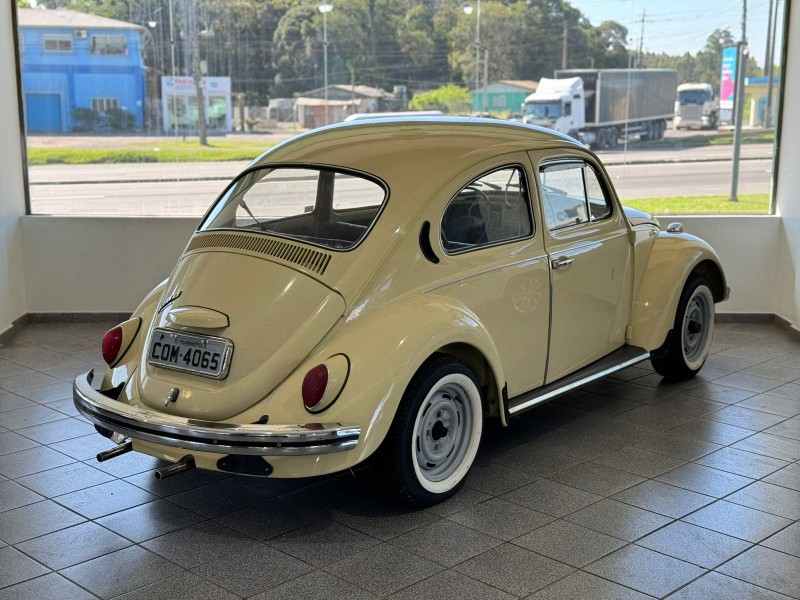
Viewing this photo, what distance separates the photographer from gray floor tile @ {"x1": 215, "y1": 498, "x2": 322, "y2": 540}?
410 centimetres

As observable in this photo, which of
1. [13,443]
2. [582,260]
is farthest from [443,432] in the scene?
[13,443]

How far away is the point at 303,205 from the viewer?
4906 millimetres

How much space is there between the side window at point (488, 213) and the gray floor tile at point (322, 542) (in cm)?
145

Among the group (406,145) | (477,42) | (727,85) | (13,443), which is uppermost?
(477,42)

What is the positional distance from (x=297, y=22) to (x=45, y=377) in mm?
3976

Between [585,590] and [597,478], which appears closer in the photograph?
[585,590]

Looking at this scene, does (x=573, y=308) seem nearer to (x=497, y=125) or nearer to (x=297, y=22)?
(x=497, y=125)

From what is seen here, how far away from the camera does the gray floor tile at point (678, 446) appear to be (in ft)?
16.5

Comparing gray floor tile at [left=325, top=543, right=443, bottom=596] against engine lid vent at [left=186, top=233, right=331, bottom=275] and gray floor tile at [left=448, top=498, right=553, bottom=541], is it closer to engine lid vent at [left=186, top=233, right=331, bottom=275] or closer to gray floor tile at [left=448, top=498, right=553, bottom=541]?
gray floor tile at [left=448, top=498, right=553, bottom=541]

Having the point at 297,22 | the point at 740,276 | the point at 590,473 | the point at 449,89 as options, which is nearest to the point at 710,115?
the point at 740,276

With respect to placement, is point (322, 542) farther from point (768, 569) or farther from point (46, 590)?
point (768, 569)

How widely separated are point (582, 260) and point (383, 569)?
2362mm

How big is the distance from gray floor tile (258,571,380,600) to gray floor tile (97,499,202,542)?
2.54 feet

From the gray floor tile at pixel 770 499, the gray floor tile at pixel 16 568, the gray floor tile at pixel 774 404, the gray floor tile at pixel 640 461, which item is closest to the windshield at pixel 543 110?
the gray floor tile at pixel 774 404
